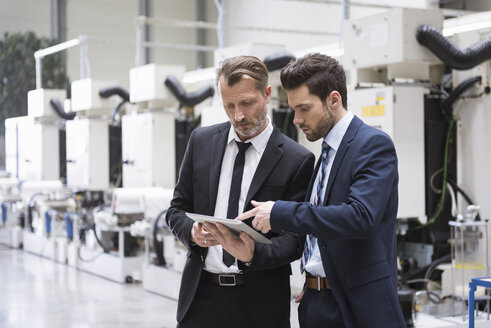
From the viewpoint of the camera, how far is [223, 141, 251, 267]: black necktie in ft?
6.94

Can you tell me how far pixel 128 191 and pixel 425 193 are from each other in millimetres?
3290

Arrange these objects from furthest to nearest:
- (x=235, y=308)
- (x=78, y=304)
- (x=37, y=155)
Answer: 1. (x=37, y=155)
2. (x=78, y=304)
3. (x=235, y=308)

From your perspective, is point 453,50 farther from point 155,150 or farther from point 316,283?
point 155,150

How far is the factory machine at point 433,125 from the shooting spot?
16.8 feet

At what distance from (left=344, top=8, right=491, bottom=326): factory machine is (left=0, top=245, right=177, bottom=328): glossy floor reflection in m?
2.24

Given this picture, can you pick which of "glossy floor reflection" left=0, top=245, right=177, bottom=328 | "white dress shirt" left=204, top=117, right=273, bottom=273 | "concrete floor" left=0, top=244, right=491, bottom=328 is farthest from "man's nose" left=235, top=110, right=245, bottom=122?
"glossy floor reflection" left=0, top=245, right=177, bottom=328

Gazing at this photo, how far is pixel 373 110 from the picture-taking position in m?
5.25

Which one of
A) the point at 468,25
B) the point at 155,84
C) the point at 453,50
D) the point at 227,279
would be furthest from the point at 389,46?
the point at 227,279

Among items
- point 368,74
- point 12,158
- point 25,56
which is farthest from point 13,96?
point 368,74

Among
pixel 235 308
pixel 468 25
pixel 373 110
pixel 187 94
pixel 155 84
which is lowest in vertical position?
pixel 235 308

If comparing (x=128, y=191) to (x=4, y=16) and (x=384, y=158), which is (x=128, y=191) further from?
(x=384, y=158)

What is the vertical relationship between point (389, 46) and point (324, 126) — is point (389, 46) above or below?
above

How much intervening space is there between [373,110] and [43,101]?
5862mm

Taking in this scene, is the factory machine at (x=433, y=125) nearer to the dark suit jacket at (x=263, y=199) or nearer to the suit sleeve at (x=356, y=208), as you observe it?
the dark suit jacket at (x=263, y=199)
